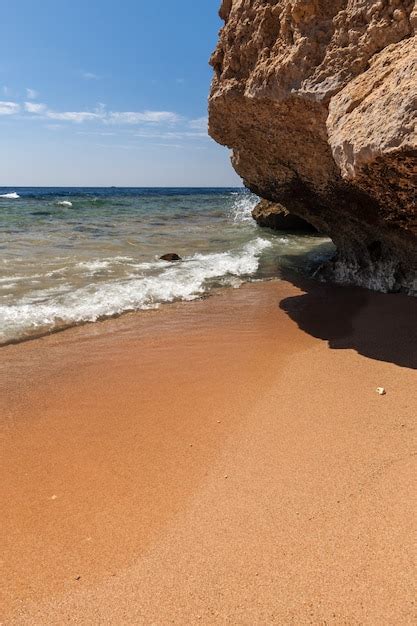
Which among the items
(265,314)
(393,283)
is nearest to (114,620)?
(265,314)

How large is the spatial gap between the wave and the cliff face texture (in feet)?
6.50

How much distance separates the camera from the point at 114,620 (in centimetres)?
193

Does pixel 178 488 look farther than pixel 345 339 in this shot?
No

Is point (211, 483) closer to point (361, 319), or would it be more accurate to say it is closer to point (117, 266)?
point (361, 319)

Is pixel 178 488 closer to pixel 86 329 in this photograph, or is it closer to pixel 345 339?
pixel 345 339

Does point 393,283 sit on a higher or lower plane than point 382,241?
lower

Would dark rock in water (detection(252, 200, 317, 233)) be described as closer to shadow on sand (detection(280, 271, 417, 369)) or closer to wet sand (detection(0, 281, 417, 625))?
shadow on sand (detection(280, 271, 417, 369))

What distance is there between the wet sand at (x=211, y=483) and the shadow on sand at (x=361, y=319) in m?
0.04

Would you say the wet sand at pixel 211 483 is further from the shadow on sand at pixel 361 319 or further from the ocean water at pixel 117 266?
the ocean water at pixel 117 266

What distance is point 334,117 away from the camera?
458 centimetres

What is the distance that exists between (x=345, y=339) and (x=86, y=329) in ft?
10.6

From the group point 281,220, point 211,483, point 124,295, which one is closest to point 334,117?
point 211,483

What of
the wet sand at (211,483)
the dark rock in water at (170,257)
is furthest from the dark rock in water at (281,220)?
the wet sand at (211,483)

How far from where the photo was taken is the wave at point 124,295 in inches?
235
